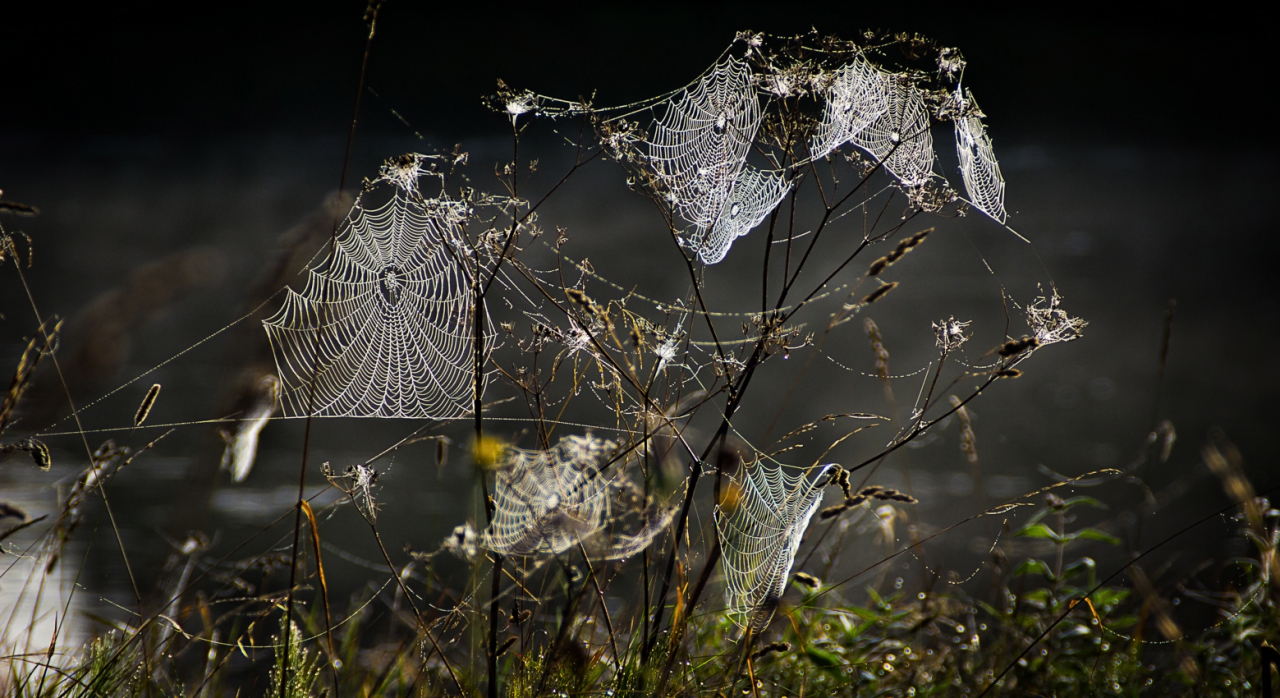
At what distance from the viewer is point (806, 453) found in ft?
12.1

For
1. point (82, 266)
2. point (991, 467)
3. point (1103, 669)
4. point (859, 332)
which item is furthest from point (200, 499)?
point (82, 266)

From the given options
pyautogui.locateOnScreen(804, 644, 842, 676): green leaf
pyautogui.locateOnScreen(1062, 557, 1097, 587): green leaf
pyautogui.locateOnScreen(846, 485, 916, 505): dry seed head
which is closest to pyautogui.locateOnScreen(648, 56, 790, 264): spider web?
pyautogui.locateOnScreen(846, 485, 916, 505): dry seed head

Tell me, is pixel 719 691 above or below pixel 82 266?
below

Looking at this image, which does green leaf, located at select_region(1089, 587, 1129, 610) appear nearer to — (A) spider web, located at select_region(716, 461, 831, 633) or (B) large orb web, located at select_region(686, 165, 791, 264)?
(A) spider web, located at select_region(716, 461, 831, 633)

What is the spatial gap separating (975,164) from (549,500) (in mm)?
1018

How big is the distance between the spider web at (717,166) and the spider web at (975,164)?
274 mm

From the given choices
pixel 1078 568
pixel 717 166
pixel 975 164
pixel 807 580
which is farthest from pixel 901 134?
pixel 1078 568

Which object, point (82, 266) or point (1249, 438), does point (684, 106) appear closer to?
point (1249, 438)

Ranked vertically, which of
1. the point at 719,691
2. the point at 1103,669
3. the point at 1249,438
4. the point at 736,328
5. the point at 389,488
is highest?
the point at 736,328

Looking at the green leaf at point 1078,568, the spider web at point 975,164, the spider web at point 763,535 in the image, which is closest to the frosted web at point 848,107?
the spider web at point 975,164

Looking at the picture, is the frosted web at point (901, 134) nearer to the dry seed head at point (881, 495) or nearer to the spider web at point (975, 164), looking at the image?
the spider web at point (975, 164)

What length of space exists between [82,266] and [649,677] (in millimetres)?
8280

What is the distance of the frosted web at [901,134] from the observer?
46.4 inches

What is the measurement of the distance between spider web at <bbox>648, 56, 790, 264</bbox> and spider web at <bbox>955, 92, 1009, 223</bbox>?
0.90 feet
